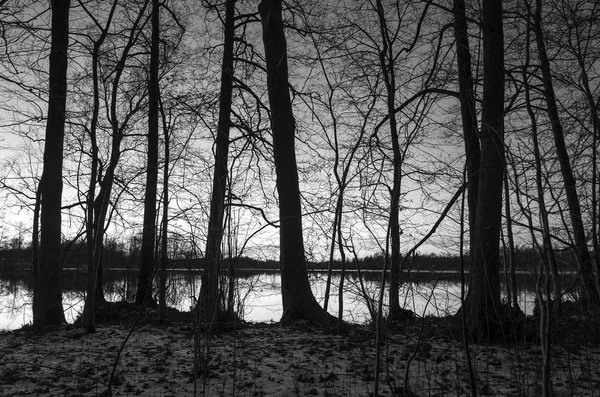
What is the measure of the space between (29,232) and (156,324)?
4915 millimetres

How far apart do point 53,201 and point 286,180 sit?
12.7 feet

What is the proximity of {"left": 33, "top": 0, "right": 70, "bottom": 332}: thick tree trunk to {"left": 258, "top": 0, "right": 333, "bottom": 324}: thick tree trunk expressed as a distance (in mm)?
3457

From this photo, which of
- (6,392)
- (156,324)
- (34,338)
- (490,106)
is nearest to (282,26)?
(490,106)

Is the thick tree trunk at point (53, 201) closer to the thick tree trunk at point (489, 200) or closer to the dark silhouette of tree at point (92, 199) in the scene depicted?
the dark silhouette of tree at point (92, 199)

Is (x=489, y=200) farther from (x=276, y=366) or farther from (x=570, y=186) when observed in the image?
(x=276, y=366)

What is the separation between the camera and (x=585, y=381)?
4055 mm

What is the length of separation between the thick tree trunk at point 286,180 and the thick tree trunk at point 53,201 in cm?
346

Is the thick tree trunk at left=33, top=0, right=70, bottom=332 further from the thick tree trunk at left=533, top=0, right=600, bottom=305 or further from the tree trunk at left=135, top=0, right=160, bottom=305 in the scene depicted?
the thick tree trunk at left=533, top=0, right=600, bottom=305

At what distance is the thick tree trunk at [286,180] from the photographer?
802 cm

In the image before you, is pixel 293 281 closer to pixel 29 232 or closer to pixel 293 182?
pixel 293 182

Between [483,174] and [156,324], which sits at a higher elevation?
[483,174]

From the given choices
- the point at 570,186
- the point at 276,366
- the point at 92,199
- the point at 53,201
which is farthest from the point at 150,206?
the point at 570,186

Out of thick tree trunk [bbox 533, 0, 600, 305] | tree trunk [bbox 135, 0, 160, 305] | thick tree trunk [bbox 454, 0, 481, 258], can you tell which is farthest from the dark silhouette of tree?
thick tree trunk [bbox 533, 0, 600, 305]

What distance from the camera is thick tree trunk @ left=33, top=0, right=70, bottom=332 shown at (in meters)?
7.55
